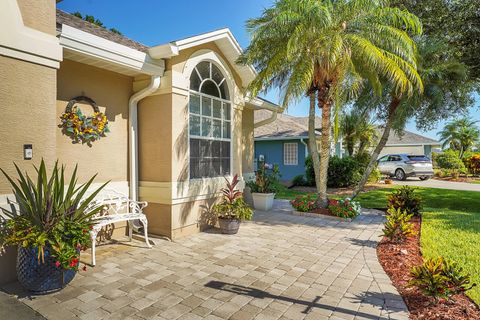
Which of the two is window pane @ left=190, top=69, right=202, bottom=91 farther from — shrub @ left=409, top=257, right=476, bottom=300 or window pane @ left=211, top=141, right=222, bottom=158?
shrub @ left=409, top=257, right=476, bottom=300

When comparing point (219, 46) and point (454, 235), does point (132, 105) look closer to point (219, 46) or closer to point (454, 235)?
point (219, 46)

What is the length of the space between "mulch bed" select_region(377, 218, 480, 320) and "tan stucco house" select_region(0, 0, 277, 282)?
4.32 meters

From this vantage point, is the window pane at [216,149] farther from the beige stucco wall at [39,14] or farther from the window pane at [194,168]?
the beige stucco wall at [39,14]

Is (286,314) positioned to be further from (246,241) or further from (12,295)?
(12,295)

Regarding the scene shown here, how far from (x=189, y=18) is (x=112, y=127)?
25.1 feet

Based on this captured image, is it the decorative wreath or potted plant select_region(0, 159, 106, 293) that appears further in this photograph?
the decorative wreath

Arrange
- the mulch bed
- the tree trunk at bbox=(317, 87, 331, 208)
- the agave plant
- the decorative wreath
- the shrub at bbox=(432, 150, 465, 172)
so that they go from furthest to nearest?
the shrub at bbox=(432, 150, 465, 172) → the tree trunk at bbox=(317, 87, 331, 208) → the decorative wreath → the agave plant → the mulch bed

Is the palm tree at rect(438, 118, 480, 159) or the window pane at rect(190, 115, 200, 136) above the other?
the palm tree at rect(438, 118, 480, 159)

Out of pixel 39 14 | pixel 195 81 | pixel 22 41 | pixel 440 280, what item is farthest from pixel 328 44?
pixel 22 41

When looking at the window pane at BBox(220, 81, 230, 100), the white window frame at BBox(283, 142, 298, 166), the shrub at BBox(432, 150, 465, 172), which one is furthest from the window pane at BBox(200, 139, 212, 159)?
the shrub at BBox(432, 150, 465, 172)

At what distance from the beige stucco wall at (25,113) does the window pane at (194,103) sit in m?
3.11

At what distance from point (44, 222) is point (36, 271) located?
64 centimetres

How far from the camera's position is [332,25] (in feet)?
27.9

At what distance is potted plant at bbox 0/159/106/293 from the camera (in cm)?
398
